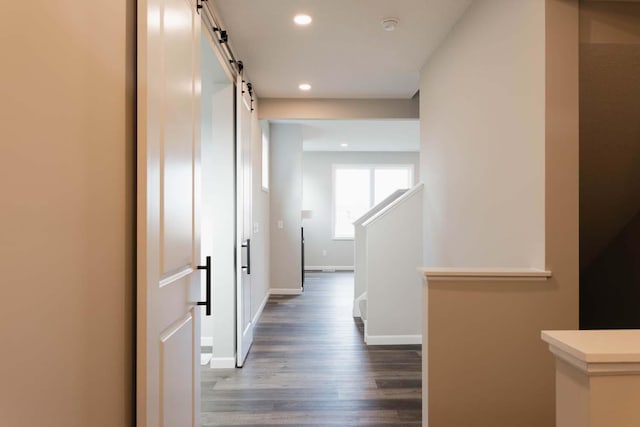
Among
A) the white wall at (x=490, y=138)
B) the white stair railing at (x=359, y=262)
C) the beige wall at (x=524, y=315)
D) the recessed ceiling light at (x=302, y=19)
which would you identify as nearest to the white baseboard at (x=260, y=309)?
the white stair railing at (x=359, y=262)

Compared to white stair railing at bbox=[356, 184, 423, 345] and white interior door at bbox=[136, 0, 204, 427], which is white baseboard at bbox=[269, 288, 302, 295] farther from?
white interior door at bbox=[136, 0, 204, 427]

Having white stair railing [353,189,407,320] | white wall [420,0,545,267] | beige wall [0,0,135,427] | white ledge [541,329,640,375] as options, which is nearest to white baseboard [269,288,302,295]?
white stair railing [353,189,407,320]

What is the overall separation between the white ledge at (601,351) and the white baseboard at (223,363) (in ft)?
9.31

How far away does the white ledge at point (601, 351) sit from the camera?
2.98ft

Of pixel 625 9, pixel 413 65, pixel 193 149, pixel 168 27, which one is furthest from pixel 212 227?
pixel 625 9

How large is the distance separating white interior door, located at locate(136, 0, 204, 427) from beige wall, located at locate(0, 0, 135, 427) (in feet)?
0.23

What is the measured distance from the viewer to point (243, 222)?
139 inches

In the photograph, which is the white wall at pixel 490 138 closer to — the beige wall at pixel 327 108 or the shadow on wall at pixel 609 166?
the shadow on wall at pixel 609 166

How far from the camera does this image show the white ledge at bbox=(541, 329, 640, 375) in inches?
35.8

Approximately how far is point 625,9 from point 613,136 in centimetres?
65

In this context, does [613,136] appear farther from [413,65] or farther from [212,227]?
[212,227]

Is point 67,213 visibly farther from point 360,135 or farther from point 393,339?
point 360,135

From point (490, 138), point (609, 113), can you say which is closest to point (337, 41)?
point (490, 138)

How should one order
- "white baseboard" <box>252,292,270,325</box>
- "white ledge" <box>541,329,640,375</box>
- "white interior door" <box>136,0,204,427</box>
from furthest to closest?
"white baseboard" <box>252,292,270,325</box>, "white interior door" <box>136,0,204,427</box>, "white ledge" <box>541,329,640,375</box>
